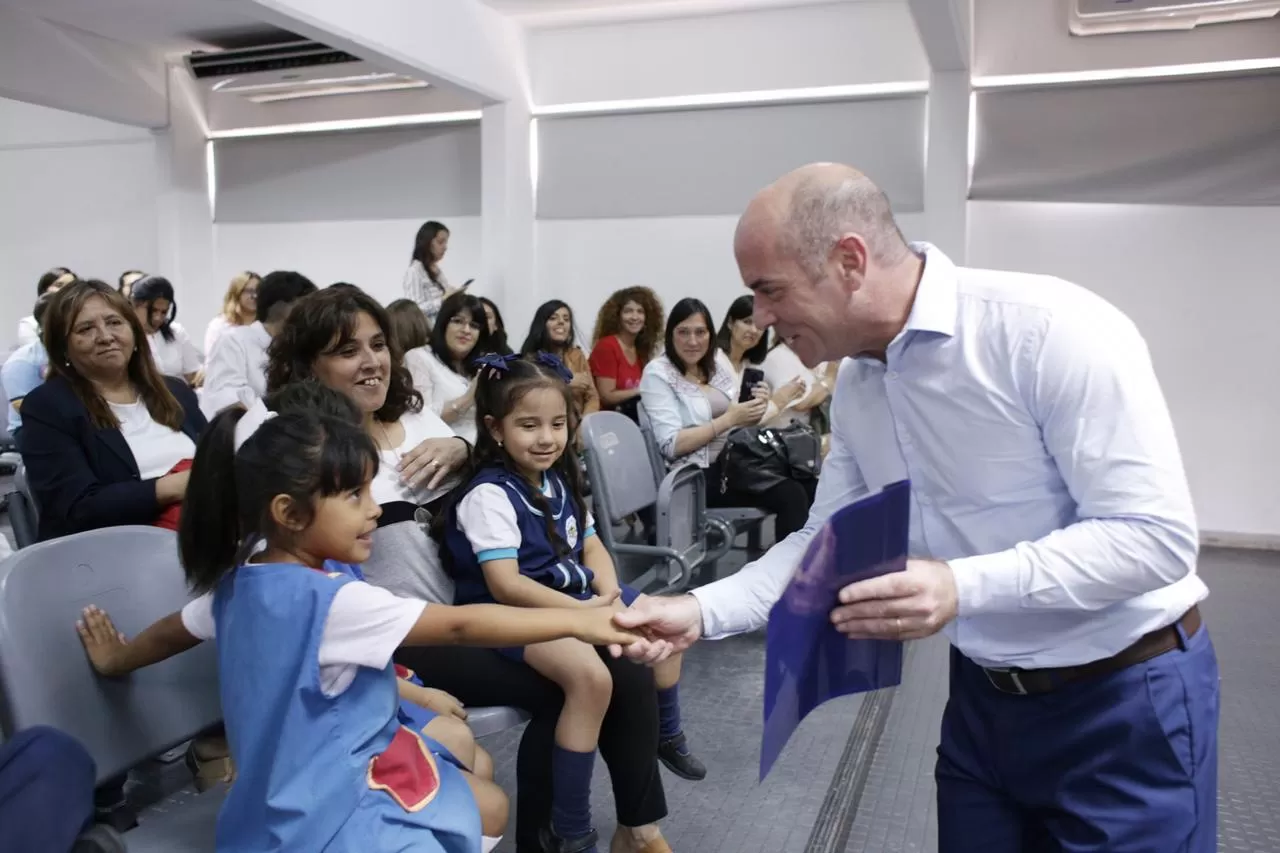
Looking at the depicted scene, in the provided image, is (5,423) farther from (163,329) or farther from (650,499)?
(650,499)

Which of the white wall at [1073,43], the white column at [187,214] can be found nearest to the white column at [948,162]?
the white wall at [1073,43]

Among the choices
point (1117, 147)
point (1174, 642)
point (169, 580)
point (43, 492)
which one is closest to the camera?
point (1174, 642)

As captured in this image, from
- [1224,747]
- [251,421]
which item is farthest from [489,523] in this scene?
[1224,747]

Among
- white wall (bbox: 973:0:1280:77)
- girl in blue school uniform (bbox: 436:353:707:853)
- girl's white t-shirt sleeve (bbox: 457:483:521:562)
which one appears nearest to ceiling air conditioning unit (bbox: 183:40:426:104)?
white wall (bbox: 973:0:1280:77)

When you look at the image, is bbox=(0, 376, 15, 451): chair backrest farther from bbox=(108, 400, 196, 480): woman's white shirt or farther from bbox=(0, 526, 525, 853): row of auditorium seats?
bbox=(0, 526, 525, 853): row of auditorium seats

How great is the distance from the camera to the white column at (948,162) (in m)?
5.57

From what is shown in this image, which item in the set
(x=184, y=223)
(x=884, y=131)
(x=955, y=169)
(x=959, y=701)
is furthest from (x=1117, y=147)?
(x=184, y=223)

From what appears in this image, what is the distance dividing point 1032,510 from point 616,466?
2.01 metres

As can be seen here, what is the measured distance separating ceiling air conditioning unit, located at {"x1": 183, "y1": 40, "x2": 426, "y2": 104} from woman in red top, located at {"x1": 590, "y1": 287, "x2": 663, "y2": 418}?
2353 millimetres

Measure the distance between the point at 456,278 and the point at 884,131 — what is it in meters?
3.10

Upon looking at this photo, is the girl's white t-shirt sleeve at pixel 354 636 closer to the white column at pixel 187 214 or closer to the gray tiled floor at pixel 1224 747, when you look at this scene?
the gray tiled floor at pixel 1224 747

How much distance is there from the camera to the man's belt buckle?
1255 mm

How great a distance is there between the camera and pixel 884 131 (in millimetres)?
5941

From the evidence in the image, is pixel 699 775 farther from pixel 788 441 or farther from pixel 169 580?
pixel 788 441
